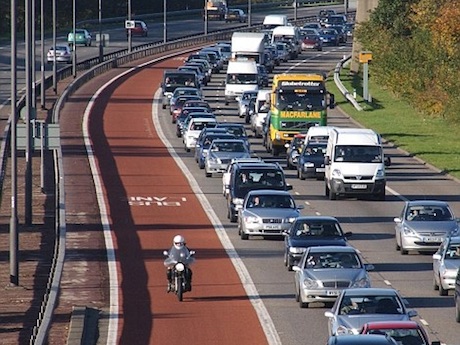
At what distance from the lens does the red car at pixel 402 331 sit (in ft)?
90.5

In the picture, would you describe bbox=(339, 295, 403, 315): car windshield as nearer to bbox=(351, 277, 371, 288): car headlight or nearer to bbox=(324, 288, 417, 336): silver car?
bbox=(324, 288, 417, 336): silver car

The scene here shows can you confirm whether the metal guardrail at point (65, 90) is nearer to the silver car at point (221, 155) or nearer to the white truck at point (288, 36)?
the silver car at point (221, 155)

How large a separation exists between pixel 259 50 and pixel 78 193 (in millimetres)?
52751

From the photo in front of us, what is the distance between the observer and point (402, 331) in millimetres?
27797

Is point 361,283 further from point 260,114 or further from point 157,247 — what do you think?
point 260,114

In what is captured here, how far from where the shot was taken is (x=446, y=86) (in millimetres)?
75375

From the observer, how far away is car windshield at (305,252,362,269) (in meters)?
36.2

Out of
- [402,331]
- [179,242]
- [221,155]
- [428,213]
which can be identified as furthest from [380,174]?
[402,331]

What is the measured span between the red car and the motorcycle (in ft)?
30.1

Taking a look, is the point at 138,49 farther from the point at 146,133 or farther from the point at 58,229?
the point at 58,229

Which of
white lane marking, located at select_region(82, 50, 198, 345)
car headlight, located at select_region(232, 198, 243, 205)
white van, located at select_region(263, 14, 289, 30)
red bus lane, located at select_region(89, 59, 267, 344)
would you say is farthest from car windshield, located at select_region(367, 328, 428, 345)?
white van, located at select_region(263, 14, 289, 30)

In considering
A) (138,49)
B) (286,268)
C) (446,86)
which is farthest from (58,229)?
(138,49)

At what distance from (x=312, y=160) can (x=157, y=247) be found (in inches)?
→ 707

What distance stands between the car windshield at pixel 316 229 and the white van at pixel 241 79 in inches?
2101
